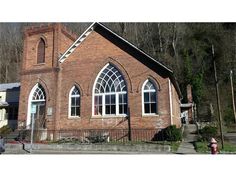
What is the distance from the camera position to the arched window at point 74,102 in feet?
79.7

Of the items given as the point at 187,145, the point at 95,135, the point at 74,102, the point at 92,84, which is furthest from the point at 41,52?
the point at 187,145

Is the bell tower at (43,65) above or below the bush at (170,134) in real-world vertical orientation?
above

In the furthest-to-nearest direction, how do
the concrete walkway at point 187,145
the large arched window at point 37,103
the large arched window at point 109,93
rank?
the large arched window at point 37,103, the large arched window at point 109,93, the concrete walkway at point 187,145

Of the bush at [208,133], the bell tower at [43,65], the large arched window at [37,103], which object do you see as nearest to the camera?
the bush at [208,133]

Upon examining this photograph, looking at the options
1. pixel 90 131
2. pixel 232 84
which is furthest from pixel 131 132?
pixel 232 84

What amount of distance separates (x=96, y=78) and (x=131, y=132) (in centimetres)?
580

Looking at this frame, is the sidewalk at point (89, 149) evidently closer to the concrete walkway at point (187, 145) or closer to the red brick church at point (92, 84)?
the concrete walkway at point (187, 145)

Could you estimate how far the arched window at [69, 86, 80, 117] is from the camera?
2430 centimetres

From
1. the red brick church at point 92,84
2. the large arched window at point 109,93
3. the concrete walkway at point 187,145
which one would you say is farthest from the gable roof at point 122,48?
the concrete walkway at point 187,145

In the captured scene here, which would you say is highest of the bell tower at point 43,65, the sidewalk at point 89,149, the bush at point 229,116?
the bell tower at point 43,65

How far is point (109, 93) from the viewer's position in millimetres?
23297

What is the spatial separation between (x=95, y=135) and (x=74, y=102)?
3947mm

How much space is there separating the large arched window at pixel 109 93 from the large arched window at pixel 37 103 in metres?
5.42

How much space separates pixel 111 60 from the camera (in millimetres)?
23562
